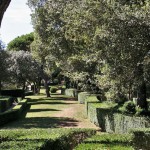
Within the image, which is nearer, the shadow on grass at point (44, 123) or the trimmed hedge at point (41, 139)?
the trimmed hedge at point (41, 139)

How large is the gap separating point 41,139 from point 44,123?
17529 mm

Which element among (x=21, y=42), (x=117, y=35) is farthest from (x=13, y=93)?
(x=117, y=35)

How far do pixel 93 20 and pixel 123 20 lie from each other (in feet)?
7.48

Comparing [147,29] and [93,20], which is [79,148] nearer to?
[147,29]

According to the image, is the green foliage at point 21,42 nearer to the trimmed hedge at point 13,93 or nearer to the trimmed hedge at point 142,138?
the trimmed hedge at point 13,93

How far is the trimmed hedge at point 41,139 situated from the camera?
10.4m

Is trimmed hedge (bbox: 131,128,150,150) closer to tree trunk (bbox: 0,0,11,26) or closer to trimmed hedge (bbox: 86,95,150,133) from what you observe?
trimmed hedge (bbox: 86,95,150,133)

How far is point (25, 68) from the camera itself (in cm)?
6028

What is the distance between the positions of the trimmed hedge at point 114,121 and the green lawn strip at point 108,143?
4.96 meters

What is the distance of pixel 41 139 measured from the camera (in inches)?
468

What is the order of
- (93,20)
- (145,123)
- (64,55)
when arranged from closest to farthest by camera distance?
(145,123), (93,20), (64,55)

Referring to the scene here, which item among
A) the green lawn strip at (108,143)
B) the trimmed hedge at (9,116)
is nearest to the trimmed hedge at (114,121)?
the green lawn strip at (108,143)

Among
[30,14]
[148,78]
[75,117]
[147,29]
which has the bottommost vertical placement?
[75,117]

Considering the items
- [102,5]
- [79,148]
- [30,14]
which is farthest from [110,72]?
[30,14]
